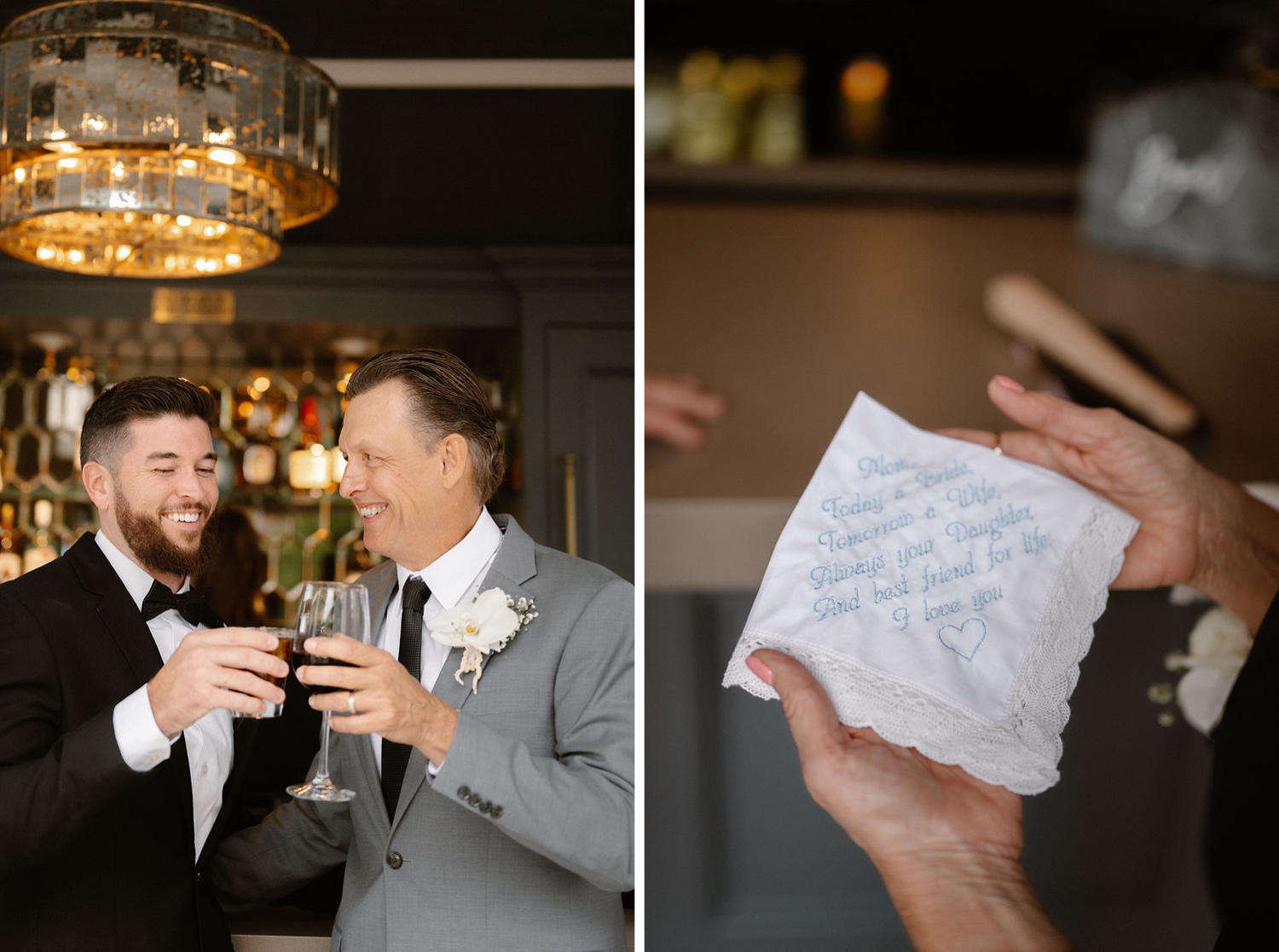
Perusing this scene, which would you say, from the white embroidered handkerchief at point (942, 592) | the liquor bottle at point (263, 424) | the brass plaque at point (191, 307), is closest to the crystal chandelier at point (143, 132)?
the brass plaque at point (191, 307)

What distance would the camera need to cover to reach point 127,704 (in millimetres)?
1458

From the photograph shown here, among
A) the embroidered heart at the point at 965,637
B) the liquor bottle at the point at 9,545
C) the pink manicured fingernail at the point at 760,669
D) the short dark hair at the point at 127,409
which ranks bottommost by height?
the pink manicured fingernail at the point at 760,669

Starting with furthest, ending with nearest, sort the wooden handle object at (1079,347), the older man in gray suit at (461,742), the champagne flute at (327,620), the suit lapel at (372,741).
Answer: the wooden handle object at (1079,347)
the suit lapel at (372,741)
the older man in gray suit at (461,742)
the champagne flute at (327,620)

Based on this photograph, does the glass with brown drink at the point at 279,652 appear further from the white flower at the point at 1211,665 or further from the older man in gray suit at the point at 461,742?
the white flower at the point at 1211,665

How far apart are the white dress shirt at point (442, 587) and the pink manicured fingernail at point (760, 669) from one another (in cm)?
47

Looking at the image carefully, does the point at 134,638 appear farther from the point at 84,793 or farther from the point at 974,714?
the point at 974,714

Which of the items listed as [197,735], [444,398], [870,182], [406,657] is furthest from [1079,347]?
[197,735]

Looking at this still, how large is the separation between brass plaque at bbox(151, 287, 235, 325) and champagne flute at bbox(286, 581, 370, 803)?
0.71m

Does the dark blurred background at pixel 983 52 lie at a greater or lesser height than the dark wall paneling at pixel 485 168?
greater

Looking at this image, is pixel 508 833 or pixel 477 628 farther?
pixel 477 628

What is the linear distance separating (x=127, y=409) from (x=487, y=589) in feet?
2.12

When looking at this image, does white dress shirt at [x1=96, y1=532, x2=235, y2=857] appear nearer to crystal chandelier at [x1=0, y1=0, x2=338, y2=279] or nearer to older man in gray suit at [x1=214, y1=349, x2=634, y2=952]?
older man in gray suit at [x1=214, y1=349, x2=634, y2=952]

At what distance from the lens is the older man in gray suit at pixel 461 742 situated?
5.07 feet

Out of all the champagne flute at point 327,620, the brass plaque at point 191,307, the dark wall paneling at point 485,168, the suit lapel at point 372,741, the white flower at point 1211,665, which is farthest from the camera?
the white flower at point 1211,665
